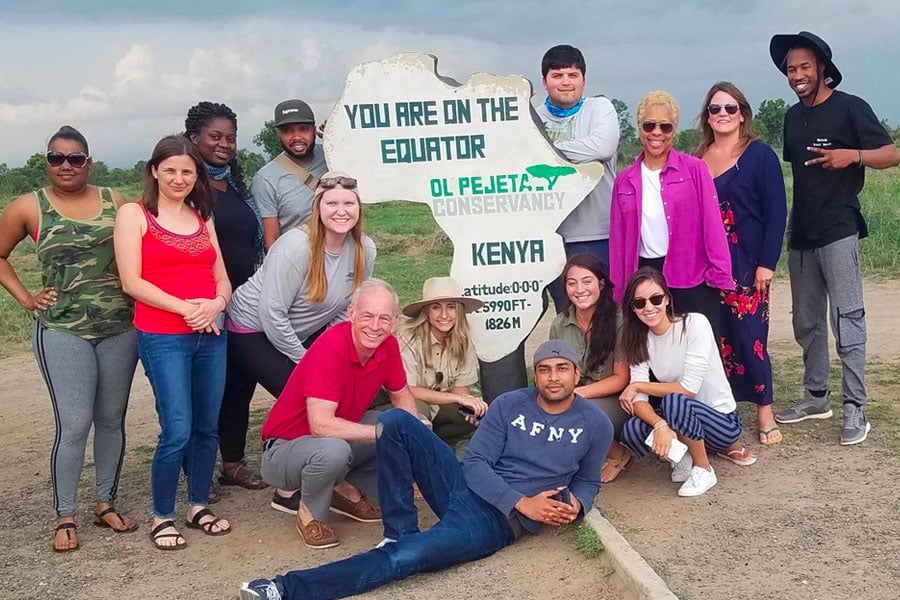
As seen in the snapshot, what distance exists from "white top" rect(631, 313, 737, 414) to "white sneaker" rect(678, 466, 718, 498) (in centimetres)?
34

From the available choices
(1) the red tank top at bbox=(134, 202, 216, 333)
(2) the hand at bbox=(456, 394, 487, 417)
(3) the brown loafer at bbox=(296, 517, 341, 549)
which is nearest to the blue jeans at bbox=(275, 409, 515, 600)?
(3) the brown loafer at bbox=(296, 517, 341, 549)

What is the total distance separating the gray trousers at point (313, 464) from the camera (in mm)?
4453

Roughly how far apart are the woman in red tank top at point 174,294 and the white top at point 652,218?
2.17 meters

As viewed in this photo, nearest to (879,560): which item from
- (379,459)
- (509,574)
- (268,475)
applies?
(509,574)

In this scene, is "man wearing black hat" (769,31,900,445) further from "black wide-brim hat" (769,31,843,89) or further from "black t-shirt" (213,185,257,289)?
"black t-shirt" (213,185,257,289)

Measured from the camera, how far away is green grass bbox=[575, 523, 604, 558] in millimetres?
4102

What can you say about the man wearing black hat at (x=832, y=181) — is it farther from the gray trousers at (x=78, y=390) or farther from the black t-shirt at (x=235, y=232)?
the gray trousers at (x=78, y=390)

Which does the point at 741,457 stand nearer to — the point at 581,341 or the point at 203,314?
the point at 581,341

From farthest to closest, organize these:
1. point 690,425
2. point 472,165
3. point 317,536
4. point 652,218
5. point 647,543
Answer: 1. point 472,165
2. point 652,218
3. point 690,425
4. point 317,536
5. point 647,543

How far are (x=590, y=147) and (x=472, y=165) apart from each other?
26.0 inches

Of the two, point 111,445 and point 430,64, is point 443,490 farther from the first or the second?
point 430,64

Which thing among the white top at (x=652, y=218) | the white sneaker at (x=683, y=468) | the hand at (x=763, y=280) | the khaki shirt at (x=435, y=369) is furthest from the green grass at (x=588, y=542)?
the hand at (x=763, y=280)

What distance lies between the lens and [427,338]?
5.27m

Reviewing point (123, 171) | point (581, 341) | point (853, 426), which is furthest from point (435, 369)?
point (123, 171)
